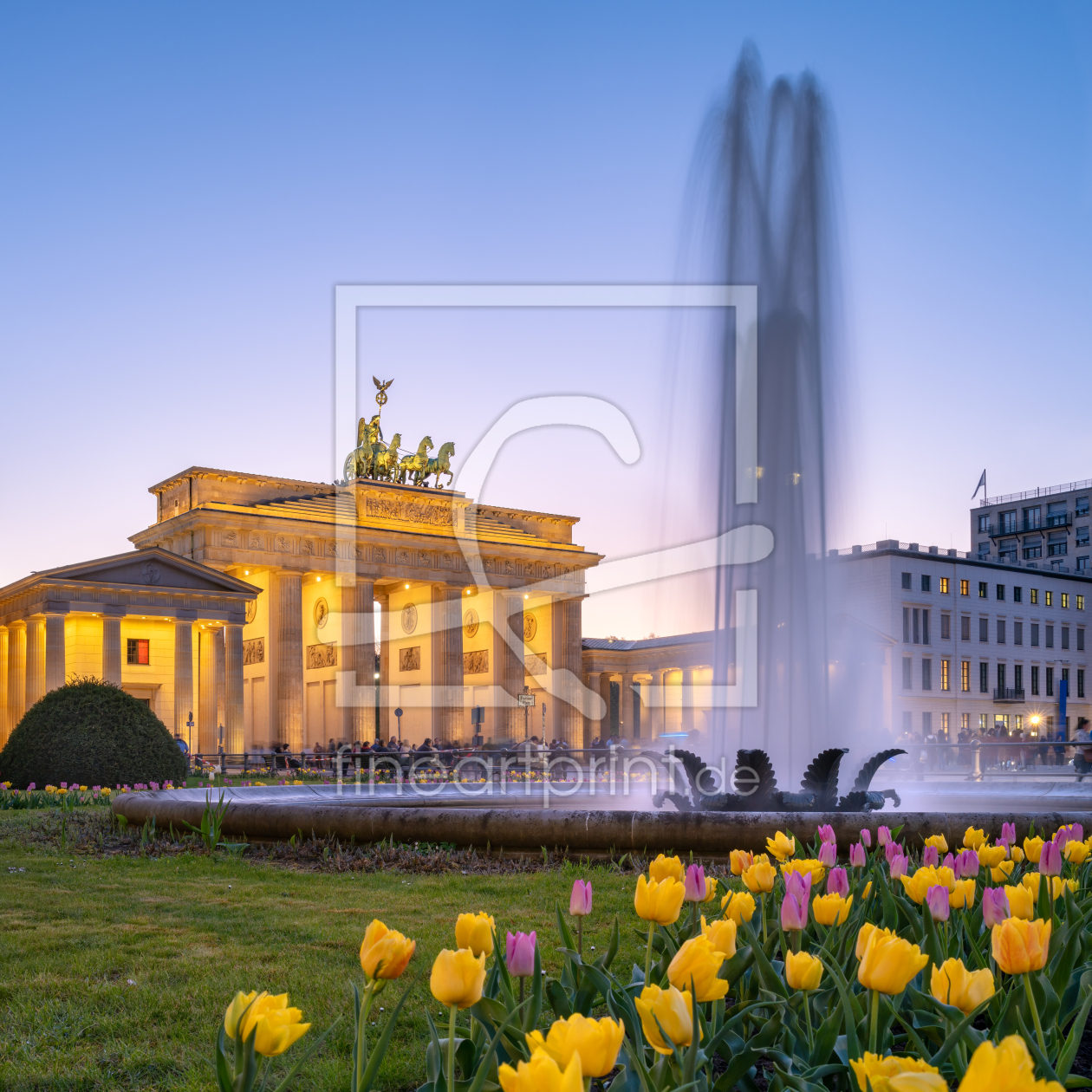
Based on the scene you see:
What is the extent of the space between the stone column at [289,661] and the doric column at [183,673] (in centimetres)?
739

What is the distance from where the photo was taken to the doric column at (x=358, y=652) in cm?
6638

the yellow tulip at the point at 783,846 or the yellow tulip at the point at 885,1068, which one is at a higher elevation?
the yellow tulip at the point at 885,1068

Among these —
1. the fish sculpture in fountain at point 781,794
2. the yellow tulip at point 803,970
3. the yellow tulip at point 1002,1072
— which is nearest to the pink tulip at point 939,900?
the yellow tulip at point 803,970

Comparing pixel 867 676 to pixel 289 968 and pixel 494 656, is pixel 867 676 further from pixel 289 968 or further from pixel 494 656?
pixel 494 656

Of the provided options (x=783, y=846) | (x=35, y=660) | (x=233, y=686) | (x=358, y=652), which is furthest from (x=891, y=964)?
(x=358, y=652)

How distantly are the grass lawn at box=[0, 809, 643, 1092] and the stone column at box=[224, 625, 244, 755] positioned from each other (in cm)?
4648

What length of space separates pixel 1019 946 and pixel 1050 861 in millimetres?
1698

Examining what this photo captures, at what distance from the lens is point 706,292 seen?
51.6ft

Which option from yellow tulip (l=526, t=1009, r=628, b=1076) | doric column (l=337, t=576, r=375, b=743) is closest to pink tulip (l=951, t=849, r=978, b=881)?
yellow tulip (l=526, t=1009, r=628, b=1076)

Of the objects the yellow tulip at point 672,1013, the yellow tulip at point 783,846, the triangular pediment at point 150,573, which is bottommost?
the yellow tulip at point 783,846

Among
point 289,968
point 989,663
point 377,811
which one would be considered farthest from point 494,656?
point 289,968

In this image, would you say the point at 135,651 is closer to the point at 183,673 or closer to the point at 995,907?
the point at 183,673

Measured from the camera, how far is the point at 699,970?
102 inches

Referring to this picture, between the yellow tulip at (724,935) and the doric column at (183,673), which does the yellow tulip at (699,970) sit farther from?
the doric column at (183,673)
